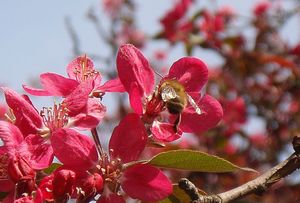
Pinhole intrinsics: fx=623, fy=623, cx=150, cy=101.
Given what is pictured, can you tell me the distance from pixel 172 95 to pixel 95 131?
0.21m

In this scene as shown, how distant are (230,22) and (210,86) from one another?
0.76m

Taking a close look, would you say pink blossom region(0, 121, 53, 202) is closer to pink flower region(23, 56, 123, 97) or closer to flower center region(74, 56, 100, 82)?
pink flower region(23, 56, 123, 97)

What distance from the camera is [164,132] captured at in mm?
1529

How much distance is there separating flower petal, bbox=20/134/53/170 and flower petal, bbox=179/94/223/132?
363 mm

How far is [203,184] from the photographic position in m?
4.57

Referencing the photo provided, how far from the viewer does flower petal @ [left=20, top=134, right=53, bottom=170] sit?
1407mm

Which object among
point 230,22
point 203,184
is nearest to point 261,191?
point 203,184

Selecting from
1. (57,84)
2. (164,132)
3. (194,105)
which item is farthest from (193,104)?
(57,84)

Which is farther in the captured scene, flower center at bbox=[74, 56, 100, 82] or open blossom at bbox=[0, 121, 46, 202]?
flower center at bbox=[74, 56, 100, 82]

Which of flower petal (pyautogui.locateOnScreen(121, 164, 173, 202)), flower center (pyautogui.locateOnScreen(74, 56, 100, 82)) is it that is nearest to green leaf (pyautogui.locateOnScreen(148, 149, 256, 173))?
flower petal (pyautogui.locateOnScreen(121, 164, 173, 202))

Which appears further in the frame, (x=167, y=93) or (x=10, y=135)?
(x=167, y=93)

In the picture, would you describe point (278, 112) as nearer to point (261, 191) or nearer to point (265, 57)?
point (265, 57)

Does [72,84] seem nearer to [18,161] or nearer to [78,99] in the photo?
[78,99]

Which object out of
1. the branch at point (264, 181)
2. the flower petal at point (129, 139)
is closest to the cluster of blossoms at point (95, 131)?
the flower petal at point (129, 139)
